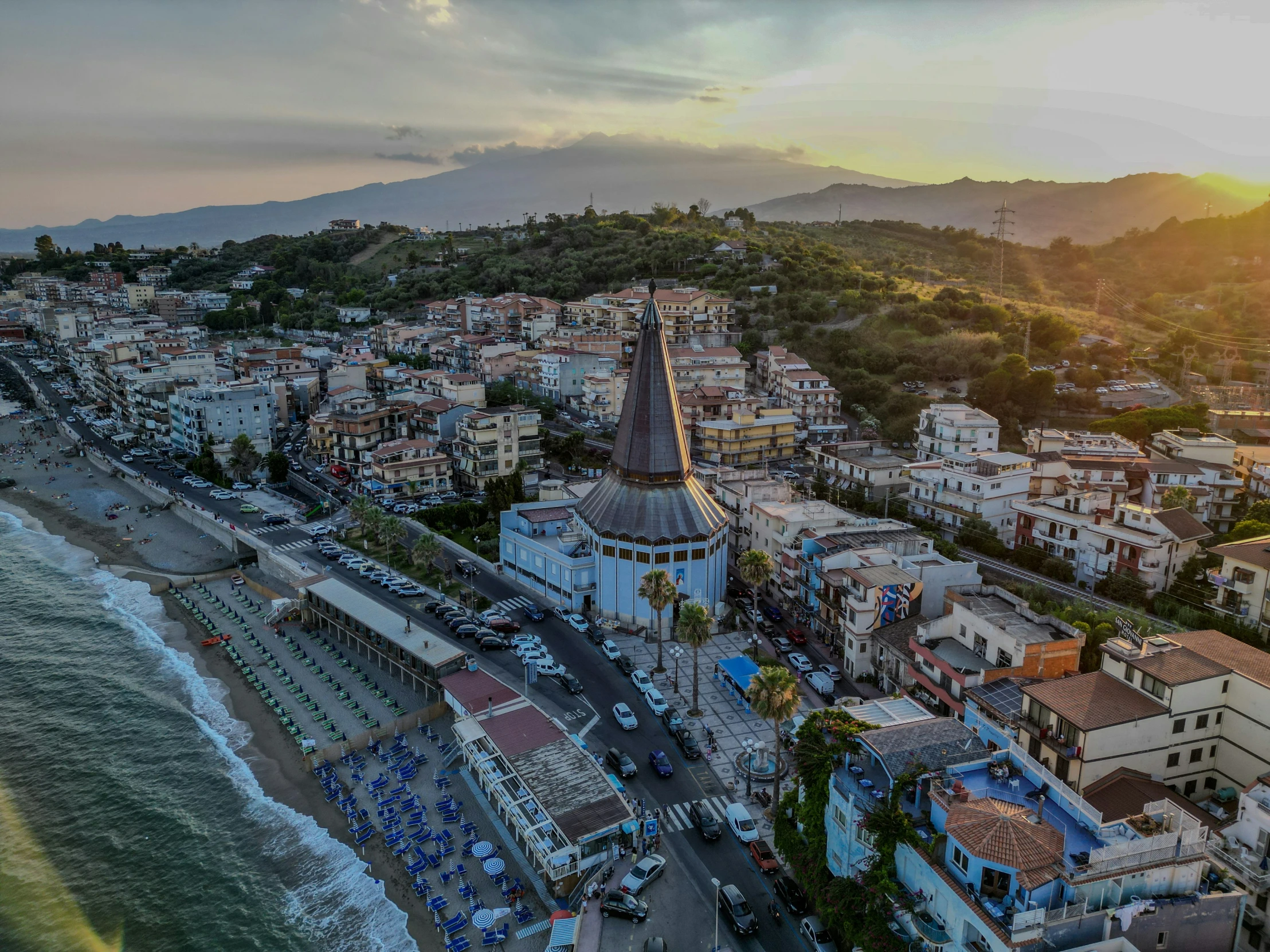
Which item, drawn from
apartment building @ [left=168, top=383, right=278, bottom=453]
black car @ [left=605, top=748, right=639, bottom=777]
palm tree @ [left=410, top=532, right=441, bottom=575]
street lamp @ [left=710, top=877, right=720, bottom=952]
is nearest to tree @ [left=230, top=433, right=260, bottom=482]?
apartment building @ [left=168, top=383, right=278, bottom=453]

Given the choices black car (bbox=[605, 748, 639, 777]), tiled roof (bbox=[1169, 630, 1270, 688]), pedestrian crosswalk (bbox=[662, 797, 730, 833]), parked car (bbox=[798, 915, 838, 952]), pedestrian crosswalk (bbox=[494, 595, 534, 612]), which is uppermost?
tiled roof (bbox=[1169, 630, 1270, 688])

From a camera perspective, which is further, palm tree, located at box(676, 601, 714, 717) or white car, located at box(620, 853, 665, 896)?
palm tree, located at box(676, 601, 714, 717)

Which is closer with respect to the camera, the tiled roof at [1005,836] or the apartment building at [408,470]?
the tiled roof at [1005,836]

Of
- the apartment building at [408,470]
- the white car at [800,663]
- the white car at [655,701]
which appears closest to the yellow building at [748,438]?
the apartment building at [408,470]

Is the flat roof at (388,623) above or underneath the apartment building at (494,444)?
underneath

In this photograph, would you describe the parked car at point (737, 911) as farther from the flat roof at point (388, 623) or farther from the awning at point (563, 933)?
the flat roof at point (388, 623)

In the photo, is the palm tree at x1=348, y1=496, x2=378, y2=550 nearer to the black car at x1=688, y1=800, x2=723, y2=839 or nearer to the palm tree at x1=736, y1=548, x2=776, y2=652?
the palm tree at x1=736, y1=548, x2=776, y2=652
